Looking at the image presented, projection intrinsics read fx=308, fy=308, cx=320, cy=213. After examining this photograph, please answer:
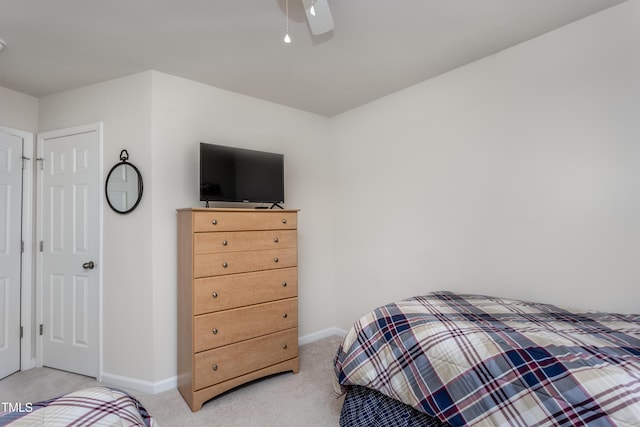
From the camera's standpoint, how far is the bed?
0.87 meters

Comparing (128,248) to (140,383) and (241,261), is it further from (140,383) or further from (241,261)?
(140,383)

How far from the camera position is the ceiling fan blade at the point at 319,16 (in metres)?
1.48

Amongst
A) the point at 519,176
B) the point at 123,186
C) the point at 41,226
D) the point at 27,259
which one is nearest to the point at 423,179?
the point at 519,176

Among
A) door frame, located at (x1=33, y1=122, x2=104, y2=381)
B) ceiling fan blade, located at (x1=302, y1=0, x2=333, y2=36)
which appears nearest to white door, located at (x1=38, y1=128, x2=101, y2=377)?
door frame, located at (x1=33, y1=122, x2=104, y2=381)

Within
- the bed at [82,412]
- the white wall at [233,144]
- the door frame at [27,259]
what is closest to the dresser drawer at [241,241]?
the white wall at [233,144]

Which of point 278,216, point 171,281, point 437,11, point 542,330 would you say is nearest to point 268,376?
point 171,281

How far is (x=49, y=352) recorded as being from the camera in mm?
2777

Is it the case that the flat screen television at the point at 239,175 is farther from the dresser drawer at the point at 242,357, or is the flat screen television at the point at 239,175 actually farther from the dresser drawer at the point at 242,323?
the dresser drawer at the point at 242,357

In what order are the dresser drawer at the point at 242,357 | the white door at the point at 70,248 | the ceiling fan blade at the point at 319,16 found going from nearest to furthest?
the ceiling fan blade at the point at 319,16
the dresser drawer at the point at 242,357
the white door at the point at 70,248

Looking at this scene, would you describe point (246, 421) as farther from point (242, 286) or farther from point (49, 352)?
point (49, 352)

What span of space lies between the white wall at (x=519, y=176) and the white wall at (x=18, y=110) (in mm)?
3176

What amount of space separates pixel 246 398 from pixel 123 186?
75.7 inches

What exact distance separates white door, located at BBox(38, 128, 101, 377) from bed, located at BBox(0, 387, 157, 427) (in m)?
1.90

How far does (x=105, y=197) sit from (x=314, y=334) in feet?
7.85
